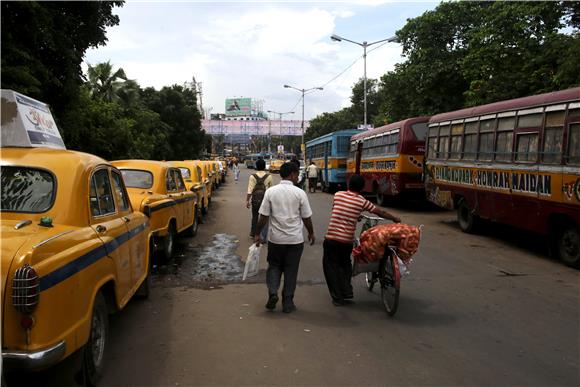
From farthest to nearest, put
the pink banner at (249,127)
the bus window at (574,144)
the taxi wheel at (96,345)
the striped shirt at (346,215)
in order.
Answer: the pink banner at (249,127) → the bus window at (574,144) → the striped shirt at (346,215) → the taxi wheel at (96,345)

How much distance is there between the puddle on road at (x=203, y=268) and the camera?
24.6 feet

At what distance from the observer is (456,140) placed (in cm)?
1282

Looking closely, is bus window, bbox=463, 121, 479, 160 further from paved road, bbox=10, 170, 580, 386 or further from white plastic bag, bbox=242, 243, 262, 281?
white plastic bag, bbox=242, 243, 262, 281

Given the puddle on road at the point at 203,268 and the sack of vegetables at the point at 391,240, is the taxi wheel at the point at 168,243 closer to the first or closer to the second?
the puddle on road at the point at 203,268

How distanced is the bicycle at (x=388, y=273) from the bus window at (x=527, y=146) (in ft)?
14.3

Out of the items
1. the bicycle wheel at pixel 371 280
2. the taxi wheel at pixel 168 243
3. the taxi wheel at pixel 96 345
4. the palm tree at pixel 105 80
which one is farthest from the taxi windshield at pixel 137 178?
the palm tree at pixel 105 80

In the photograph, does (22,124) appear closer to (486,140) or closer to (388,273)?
(388,273)

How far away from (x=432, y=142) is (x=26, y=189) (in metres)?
12.1

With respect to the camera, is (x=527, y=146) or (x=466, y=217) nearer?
(x=527, y=146)

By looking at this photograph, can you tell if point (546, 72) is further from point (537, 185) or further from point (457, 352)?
point (457, 352)

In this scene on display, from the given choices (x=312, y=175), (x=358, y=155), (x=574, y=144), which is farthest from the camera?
(x=312, y=175)

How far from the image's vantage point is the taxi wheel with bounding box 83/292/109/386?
3854 mm

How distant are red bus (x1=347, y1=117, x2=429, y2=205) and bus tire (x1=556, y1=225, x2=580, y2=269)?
26.1 feet

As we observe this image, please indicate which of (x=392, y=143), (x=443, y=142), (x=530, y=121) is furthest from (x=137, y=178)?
(x=392, y=143)
